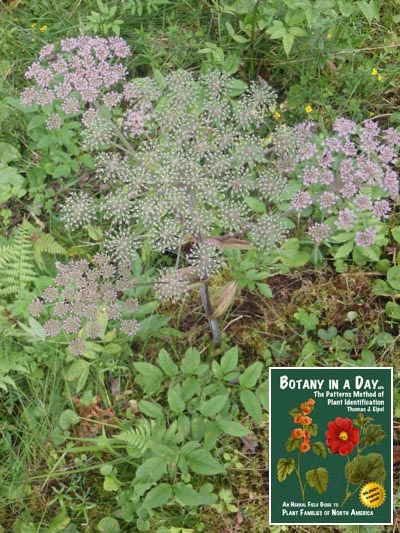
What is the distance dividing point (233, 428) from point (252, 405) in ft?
0.61

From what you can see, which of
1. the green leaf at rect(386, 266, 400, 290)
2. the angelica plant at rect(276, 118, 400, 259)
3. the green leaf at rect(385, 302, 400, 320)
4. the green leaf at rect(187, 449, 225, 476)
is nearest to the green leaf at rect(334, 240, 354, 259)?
the angelica plant at rect(276, 118, 400, 259)

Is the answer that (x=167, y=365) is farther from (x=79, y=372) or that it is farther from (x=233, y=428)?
(x=79, y=372)

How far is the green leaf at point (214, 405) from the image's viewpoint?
10.0 ft

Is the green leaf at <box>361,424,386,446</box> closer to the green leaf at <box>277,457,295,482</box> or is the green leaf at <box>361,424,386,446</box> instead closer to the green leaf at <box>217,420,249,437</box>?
the green leaf at <box>277,457,295,482</box>

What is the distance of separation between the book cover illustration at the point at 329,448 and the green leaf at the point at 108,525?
3.37 feet

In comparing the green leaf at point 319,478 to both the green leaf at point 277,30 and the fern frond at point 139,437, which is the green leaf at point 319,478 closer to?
the fern frond at point 139,437

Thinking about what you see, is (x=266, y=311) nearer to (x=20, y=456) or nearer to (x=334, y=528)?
(x=334, y=528)

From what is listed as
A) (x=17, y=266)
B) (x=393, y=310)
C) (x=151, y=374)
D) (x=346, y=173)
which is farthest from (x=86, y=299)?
(x=393, y=310)

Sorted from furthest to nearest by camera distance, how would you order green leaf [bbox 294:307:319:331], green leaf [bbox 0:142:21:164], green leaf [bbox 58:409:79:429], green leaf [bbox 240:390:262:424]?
green leaf [bbox 0:142:21:164] → green leaf [bbox 294:307:319:331] → green leaf [bbox 58:409:79:429] → green leaf [bbox 240:390:262:424]

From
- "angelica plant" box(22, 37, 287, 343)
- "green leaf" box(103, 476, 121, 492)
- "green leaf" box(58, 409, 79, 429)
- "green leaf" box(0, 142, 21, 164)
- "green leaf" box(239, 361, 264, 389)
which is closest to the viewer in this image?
"angelica plant" box(22, 37, 287, 343)

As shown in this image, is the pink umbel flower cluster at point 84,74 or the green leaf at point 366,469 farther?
the green leaf at point 366,469

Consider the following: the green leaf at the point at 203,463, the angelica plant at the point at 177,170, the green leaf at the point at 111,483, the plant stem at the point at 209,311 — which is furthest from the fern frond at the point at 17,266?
the green leaf at the point at 203,463

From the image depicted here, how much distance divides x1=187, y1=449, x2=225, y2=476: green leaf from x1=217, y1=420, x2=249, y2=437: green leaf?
18cm

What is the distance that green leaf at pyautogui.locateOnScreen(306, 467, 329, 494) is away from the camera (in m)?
3.31
